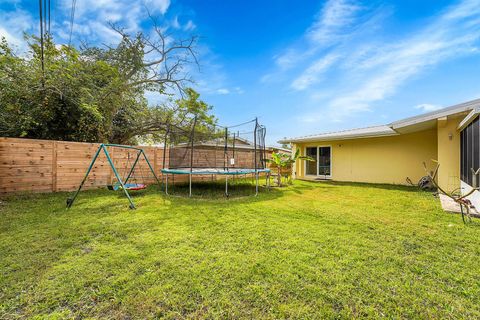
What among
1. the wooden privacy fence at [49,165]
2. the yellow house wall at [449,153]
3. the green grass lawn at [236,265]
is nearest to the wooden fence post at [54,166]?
the wooden privacy fence at [49,165]

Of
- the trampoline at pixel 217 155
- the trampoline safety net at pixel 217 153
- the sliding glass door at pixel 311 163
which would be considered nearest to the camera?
the trampoline at pixel 217 155

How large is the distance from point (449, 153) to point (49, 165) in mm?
13252

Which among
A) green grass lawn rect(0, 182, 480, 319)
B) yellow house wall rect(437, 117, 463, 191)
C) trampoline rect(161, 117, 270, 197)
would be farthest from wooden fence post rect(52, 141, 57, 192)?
yellow house wall rect(437, 117, 463, 191)

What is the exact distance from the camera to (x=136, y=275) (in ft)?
7.54

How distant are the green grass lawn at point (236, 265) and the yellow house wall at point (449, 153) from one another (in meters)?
3.61

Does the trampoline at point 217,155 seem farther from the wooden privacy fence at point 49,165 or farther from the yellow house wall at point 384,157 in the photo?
the yellow house wall at point 384,157

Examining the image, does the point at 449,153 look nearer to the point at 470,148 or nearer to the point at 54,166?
the point at 470,148

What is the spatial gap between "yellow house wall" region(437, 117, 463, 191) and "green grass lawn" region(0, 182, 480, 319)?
3.61m

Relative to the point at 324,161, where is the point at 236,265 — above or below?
below

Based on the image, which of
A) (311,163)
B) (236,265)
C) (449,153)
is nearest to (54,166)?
(236,265)

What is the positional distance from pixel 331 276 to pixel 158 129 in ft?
41.1

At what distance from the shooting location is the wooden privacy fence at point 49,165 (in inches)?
233

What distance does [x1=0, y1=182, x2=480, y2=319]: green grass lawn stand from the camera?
6.08 feet

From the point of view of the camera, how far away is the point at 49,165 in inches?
258
